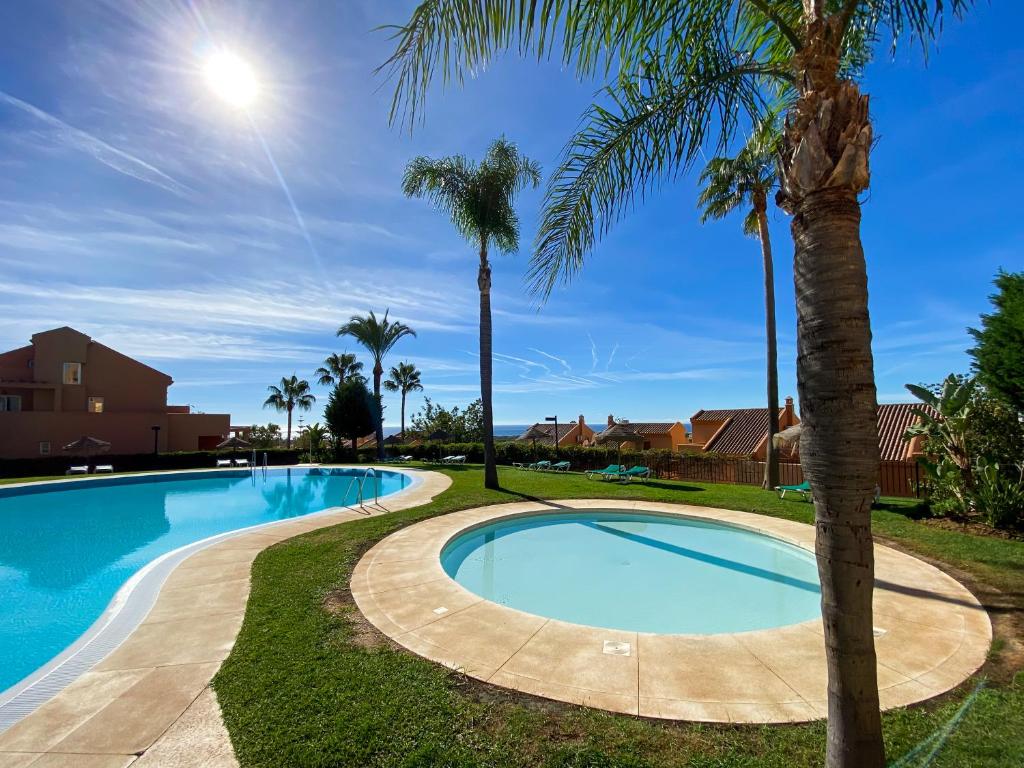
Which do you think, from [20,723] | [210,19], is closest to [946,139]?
[210,19]

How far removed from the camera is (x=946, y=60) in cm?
404

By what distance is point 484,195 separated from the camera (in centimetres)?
1459

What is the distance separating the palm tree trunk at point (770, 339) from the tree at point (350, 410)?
2227 centimetres

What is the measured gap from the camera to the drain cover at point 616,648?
4.42m

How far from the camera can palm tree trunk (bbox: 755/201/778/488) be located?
13852 millimetres

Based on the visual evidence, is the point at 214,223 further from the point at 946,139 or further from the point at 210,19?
the point at 946,139

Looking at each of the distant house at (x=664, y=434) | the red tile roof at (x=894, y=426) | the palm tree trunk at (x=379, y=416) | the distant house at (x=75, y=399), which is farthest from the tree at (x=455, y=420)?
the red tile roof at (x=894, y=426)

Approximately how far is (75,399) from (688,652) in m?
39.5

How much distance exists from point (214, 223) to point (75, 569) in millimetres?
8882

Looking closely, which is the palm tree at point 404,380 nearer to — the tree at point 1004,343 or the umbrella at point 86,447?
the umbrella at point 86,447

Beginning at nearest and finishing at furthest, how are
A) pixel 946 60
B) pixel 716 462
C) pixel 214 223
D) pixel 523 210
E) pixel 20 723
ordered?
1. pixel 20 723
2. pixel 946 60
3. pixel 214 223
4. pixel 523 210
5. pixel 716 462

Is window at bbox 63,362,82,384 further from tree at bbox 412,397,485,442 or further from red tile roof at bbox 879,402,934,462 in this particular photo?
red tile roof at bbox 879,402,934,462

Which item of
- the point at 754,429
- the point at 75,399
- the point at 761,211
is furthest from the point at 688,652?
the point at 75,399

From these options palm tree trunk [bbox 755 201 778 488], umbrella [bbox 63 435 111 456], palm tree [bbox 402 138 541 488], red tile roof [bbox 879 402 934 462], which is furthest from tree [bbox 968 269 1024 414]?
umbrella [bbox 63 435 111 456]
